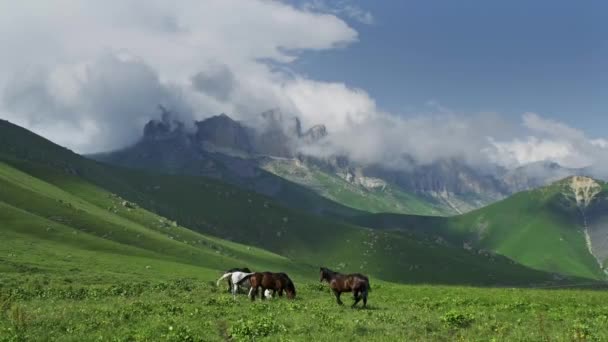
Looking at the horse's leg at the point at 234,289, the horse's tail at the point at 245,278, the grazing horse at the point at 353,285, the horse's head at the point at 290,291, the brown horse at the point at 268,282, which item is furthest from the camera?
the horse's leg at the point at 234,289

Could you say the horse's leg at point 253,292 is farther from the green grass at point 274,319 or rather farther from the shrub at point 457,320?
the shrub at point 457,320

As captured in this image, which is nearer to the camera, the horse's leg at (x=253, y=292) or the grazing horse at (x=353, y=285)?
the grazing horse at (x=353, y=285)

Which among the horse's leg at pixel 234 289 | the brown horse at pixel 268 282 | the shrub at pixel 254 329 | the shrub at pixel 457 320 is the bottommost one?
the horse's leg at pixel 234 289

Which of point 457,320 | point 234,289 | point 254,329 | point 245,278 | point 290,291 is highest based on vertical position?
point 457,320

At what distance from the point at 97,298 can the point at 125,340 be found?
17.5 m

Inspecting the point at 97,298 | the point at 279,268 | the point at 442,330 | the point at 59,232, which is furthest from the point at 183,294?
the point at 279,268

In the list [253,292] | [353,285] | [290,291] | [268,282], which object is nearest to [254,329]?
[353,285]

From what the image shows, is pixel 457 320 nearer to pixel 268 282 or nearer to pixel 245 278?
pixel 268 282

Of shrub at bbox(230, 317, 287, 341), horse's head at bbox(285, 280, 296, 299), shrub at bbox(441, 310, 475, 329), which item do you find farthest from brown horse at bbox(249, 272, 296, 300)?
shrub at bbox(441, 310, 475, 329)

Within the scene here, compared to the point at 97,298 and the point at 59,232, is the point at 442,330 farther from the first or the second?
the point at 59,232

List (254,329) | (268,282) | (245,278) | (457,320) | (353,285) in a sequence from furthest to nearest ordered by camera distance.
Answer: (245,278)
(268,282)
(353,285)
(457,320)
(254,329)

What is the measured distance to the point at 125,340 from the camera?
2202cm

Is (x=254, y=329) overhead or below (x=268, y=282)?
below

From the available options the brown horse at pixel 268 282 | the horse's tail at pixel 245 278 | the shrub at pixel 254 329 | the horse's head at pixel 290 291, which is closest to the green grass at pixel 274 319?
the shrub at pixel 254 329
